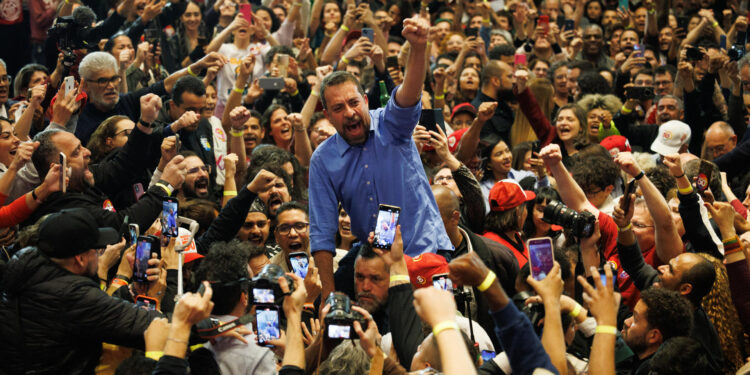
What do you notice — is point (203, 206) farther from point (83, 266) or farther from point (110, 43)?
point (110, 43)

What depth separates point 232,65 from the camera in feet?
31.0

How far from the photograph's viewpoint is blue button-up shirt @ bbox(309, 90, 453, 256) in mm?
4477

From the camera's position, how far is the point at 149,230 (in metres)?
5.17

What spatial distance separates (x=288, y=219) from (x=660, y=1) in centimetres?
815

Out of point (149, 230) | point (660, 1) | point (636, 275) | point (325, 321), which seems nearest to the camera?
point (325, 321)

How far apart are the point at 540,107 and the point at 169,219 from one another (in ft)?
16.5

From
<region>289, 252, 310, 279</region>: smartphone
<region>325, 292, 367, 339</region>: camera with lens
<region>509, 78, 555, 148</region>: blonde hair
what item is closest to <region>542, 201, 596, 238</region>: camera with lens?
<region>289, 252, 310, 279</region>: smartphone

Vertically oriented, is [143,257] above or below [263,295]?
below

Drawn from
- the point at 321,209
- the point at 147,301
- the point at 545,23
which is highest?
the point at 321,209

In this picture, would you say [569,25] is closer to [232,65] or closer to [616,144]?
[616,144]

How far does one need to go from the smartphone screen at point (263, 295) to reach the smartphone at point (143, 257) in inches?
37.8

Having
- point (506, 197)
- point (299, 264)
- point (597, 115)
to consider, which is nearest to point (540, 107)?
point (597, 115)

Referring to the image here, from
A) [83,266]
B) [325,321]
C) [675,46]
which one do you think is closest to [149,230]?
[83,266]

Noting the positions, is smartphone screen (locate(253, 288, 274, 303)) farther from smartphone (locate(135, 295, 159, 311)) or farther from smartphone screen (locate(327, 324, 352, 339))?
smartphone (locate(135, 295, 159, 311))
